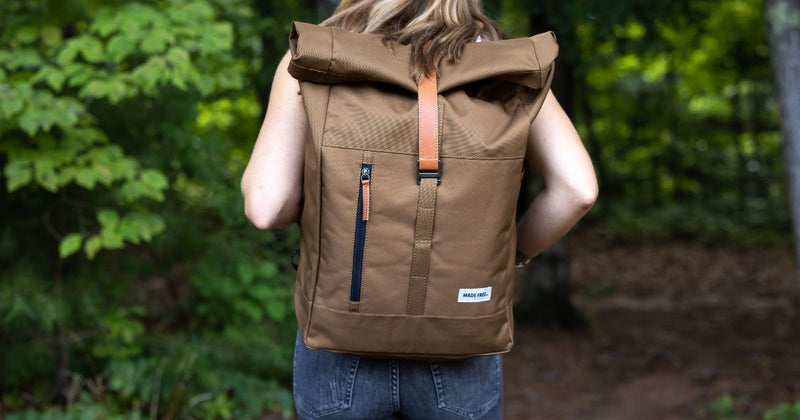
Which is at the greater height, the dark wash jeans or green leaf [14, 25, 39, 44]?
green leaf [14, 25, 39, 44]

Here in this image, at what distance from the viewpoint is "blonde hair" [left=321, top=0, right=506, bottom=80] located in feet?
4.99

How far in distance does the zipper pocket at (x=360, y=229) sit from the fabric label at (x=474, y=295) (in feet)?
0.67

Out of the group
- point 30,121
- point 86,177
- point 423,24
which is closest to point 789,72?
point 423,24

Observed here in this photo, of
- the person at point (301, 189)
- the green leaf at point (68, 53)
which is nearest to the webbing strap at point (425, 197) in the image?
the person at point (301, 189)

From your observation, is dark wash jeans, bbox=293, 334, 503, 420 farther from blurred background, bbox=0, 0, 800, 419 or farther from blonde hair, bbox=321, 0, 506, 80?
blurred background, bbox=0, 0, 800, 419

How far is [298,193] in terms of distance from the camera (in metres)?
1.61

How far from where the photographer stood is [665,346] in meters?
7.23

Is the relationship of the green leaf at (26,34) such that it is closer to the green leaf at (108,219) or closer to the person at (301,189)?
the green leaf at (108,219)

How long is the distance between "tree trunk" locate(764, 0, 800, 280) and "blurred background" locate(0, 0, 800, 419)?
0.02 m

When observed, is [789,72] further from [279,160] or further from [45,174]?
[45,174]

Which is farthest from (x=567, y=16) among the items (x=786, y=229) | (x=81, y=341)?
(x=786, y=229)

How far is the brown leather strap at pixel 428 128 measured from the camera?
1430 mm

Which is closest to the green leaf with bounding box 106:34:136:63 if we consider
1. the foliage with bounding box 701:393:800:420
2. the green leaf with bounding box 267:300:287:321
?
the green leaf with bounding box 267:300:287:321

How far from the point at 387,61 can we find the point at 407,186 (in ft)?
0.82
